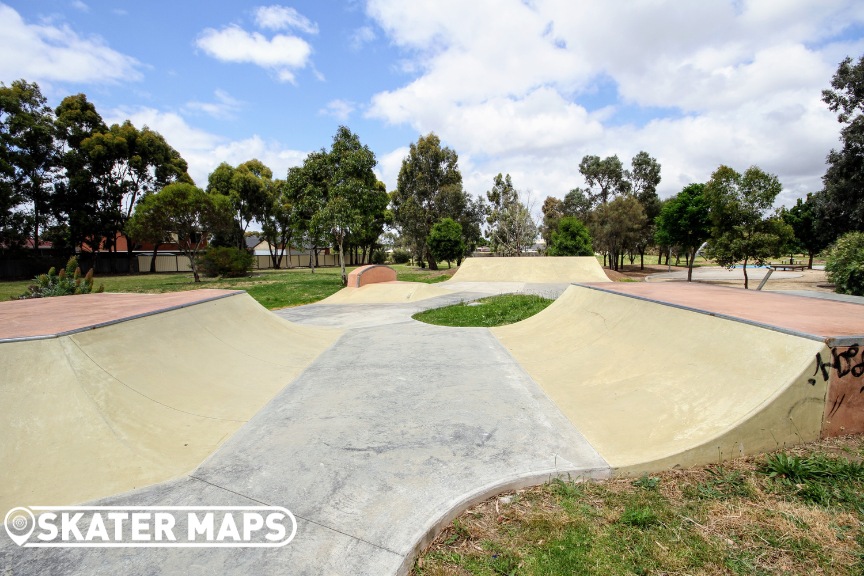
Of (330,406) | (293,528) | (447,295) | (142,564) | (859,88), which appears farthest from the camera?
(859,88)

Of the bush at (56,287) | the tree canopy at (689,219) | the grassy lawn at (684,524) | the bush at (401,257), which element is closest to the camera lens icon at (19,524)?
the grassy lawn at (684,524)

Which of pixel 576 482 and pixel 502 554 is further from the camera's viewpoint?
pixel 576 482

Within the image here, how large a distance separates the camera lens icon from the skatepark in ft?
0.20

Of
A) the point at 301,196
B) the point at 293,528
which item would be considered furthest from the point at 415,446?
the point at 301,196

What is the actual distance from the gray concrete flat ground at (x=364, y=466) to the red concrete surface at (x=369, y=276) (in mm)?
12068

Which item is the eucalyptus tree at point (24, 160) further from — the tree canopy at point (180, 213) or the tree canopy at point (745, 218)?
the tree canopy at point (745, 218)

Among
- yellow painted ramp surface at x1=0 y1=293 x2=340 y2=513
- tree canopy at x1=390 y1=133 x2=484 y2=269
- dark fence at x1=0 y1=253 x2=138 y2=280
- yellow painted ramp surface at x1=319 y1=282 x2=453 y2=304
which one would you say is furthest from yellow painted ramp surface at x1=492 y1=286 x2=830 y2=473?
dark fence at x1=0 y1=253 x2=138 y2=280

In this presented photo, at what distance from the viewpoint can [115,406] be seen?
3627 millimetres

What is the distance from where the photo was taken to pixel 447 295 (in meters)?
16.4

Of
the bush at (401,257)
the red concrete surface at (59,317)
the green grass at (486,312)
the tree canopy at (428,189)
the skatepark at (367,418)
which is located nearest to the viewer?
the skatepark at (367,418)

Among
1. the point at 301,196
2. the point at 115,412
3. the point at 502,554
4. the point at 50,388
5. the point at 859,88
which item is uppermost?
the point at 859,88

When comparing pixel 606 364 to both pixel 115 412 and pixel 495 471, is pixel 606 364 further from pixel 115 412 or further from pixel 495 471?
pixel 115 412

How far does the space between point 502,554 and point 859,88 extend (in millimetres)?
28933

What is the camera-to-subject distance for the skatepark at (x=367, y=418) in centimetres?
263
